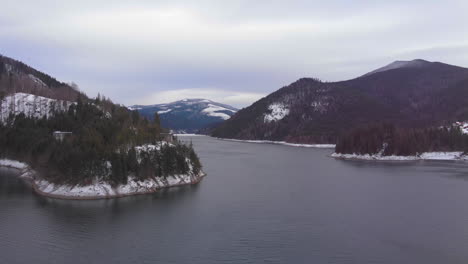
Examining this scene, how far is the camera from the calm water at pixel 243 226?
23547mm

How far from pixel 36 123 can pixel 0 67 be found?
106008 mm

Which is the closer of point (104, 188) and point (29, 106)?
point (104, 188)

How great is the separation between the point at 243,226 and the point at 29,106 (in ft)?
205

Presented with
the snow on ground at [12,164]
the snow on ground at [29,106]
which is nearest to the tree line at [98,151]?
the snow on ground at [12,164]

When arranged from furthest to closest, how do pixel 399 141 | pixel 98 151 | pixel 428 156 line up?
pixel 428 156
pixel 399 141
pixel 98 151

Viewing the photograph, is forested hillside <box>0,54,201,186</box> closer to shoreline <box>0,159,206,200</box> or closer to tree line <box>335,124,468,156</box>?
shoreline <box>0,159,206,200</box>

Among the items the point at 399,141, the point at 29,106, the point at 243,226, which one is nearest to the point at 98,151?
the point at 243,226

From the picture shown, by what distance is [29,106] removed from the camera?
74750 mm

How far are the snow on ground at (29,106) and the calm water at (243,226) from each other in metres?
25.8

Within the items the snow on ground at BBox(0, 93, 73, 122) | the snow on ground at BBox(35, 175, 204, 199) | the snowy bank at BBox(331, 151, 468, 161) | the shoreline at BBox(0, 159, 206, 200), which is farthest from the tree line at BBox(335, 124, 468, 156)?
the snow on ground at BBox(0, 93, 73, 122)

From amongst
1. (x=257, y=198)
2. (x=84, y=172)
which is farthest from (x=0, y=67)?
(x=257, y=198)

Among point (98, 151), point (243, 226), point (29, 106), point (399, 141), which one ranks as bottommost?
point (243, 226)

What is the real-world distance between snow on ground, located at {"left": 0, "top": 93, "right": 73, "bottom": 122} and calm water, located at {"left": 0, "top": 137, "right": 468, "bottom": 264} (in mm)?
25782

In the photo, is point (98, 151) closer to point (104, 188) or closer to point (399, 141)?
point (104, 188)
